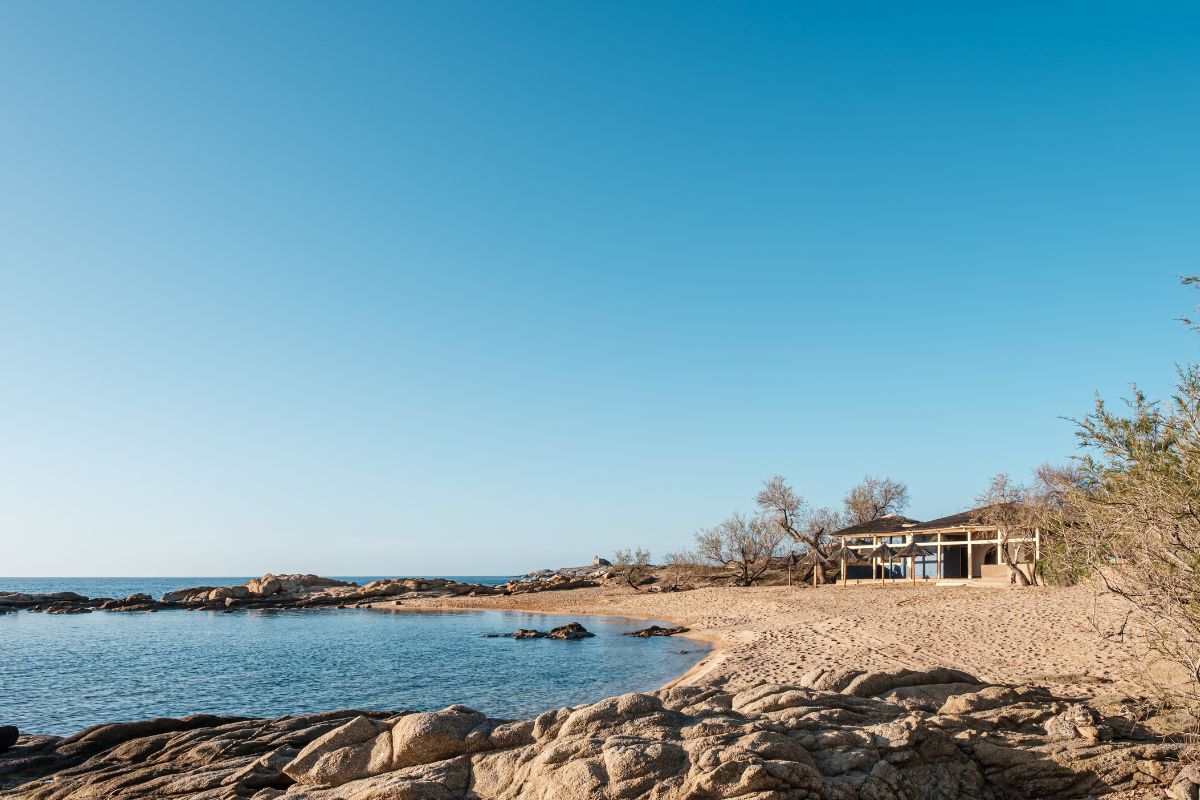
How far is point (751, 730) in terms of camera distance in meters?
8.27

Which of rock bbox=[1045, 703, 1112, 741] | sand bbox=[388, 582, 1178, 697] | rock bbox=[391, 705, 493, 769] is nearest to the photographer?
rock bbox=[1045, 703, 1112, 741]

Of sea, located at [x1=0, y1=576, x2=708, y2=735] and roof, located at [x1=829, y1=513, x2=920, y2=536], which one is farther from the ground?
roof, located at [x1=829, y1=513, x2=920, y2=536]

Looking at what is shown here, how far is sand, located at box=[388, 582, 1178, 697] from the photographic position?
15.4 metres

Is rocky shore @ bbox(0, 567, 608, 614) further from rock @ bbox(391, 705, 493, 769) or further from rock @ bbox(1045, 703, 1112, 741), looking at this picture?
rock @ bbox(1045, 703, 1112, 741)

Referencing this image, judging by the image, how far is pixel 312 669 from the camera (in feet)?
86.6

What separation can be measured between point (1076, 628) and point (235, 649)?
32.4 m

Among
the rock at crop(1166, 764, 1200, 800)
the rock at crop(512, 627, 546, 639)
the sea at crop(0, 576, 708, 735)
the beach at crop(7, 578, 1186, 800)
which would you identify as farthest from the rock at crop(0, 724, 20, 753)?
the rock at crop(512, 627, 546, 639)

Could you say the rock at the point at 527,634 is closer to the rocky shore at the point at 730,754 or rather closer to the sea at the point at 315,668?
the sea at the point at 315,668

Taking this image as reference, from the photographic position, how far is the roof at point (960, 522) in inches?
1507

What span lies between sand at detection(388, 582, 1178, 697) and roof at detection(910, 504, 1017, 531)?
13.2 ft

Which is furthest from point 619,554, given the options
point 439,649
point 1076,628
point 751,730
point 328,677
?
point 751,730

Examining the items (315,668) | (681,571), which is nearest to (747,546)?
(681,571)

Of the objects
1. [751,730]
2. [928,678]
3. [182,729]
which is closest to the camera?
[751,730]

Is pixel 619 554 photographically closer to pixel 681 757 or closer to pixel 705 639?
pixel 705 639
